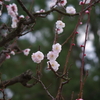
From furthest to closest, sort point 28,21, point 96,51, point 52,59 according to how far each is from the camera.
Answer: point 96,51 → point 28,21 → point 52,59

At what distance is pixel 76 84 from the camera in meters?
4.00

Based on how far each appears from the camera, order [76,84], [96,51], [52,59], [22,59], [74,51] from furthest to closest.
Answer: [74,51]
[96,51]
[22,59]
[76,84]
[52,59]

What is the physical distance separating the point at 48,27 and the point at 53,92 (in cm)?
178

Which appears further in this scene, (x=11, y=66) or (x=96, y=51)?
(x=96, y=51)

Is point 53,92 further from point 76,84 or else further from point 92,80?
point 92,80

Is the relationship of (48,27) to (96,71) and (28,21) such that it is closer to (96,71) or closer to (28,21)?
(96,71)

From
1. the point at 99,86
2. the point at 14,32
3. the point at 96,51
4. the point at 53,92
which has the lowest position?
the point at 99,86

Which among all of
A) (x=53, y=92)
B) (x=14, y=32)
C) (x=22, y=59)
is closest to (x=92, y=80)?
(x=53, y=92)

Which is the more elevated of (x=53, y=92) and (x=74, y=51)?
(x=74, y=51)

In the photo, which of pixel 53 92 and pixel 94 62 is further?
pixel 94 62

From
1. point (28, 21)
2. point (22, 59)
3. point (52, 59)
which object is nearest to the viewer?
point (52, 59)

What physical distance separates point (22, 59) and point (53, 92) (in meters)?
1.13

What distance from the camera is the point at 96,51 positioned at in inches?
194

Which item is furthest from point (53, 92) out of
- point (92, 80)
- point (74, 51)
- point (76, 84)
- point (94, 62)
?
point (74, 51)
